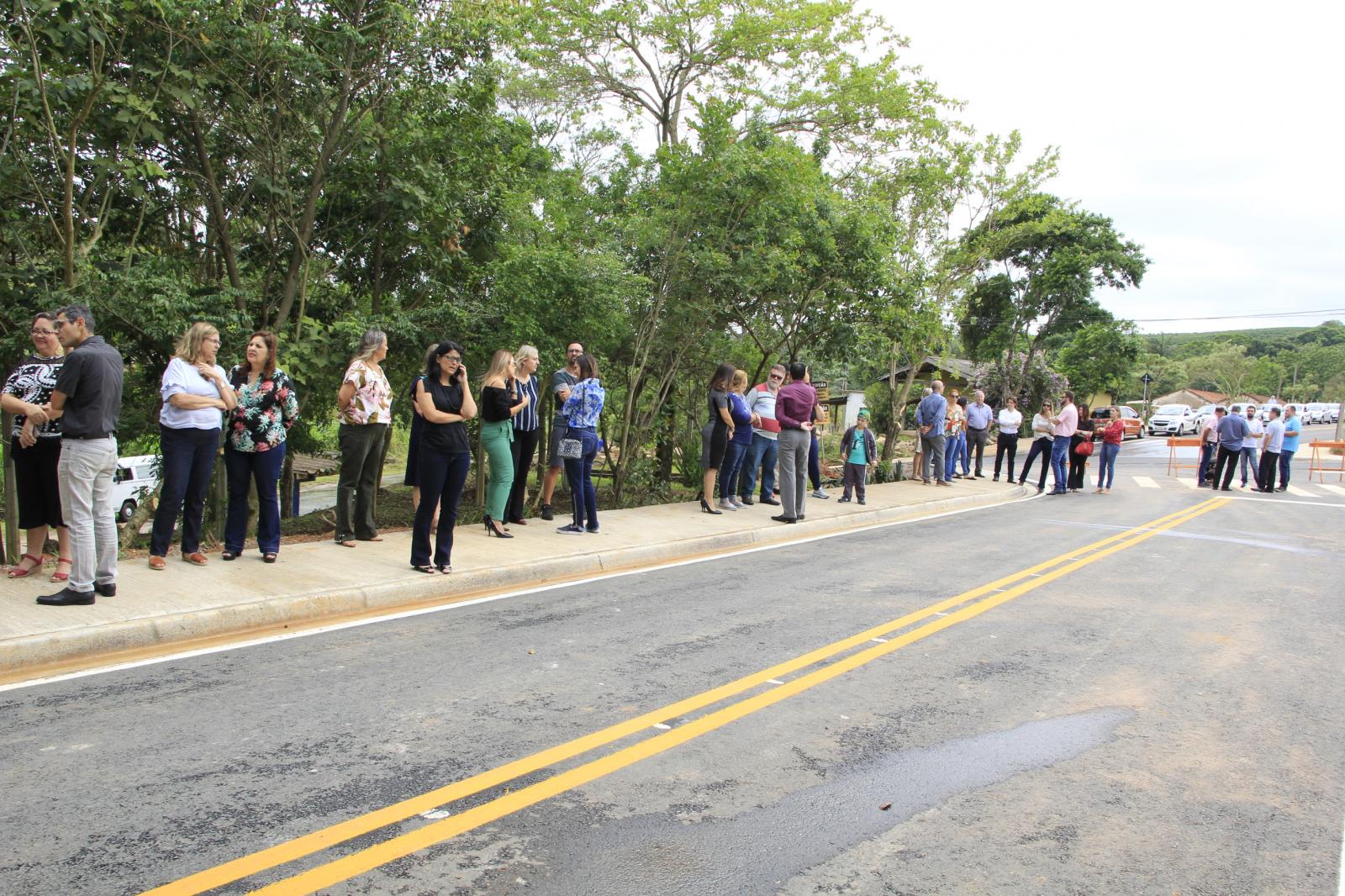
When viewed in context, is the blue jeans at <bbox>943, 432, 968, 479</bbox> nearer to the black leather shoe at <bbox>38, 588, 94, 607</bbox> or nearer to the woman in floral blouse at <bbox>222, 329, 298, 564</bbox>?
the woman in floral blouse at <bbox>222, 329, 298, 564</bbox>

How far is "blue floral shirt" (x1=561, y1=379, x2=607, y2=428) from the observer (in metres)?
9.76

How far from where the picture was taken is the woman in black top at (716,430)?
39.0 feet

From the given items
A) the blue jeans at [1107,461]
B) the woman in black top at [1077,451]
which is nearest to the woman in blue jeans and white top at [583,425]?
the woman in black top at [1077,451]

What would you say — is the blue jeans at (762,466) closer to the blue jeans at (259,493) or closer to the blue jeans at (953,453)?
the blue jeans at (953,453)

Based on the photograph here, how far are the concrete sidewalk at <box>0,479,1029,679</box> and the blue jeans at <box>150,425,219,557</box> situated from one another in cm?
27

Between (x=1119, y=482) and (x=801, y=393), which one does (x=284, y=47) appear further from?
(x=1119, y=482)

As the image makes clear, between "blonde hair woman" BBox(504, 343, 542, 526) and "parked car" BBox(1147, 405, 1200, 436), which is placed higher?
"blonde hair woman" BBox(504, 343, 542, 526)

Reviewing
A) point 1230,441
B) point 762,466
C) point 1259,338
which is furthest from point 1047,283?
point 1259,338

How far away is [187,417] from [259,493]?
94 cm

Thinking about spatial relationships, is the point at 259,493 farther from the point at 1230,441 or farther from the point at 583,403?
the point at 1230,441

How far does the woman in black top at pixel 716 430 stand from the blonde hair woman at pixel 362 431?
179 inches

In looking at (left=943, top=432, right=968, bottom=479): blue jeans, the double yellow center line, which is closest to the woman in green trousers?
the double yellow center line

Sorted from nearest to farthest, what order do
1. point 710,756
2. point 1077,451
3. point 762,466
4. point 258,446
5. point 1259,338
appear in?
point 710,756
point 258,446
point 762,466
point 1077,451
point 1259,338

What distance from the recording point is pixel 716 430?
39.5ft
